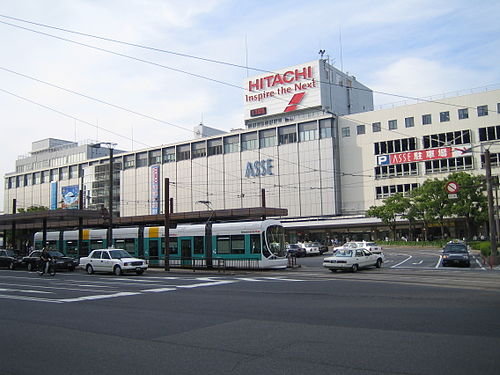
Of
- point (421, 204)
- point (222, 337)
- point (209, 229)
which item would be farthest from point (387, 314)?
point (421, 204)

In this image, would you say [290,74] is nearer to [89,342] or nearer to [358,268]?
[358,268]

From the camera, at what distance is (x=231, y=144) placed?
91.4 m

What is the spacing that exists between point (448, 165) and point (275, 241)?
50.7m

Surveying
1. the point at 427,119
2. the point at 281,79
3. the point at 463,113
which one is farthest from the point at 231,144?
the point at 463,113

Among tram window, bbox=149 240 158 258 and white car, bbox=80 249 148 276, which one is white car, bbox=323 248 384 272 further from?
tram window, bbox=149 240 158 258

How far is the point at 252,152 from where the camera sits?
88375mm

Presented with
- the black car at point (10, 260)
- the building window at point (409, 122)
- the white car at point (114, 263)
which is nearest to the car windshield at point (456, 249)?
the white car at point (114, 263)

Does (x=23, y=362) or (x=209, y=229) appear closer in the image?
(x=23, y=362)

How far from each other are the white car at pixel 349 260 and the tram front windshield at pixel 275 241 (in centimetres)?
331

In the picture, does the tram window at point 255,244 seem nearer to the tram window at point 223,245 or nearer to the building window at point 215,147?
the tram window at point 223,245

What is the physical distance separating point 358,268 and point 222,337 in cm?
2161

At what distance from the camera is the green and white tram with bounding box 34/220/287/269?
30.3m

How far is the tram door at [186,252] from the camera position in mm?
33500

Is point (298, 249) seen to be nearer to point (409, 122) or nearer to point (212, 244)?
point (212, 244)
